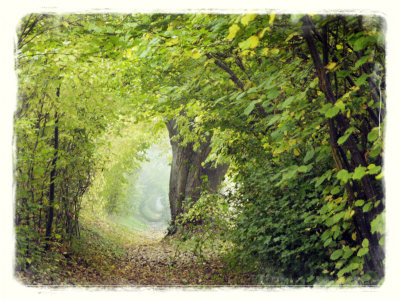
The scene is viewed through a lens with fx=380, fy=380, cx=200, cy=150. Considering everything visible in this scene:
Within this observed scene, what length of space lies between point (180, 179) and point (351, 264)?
9.97m

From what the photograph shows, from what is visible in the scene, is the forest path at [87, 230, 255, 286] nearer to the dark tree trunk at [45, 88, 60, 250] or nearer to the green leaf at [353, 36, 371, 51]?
the dark tree trunk at [45, 88, 60, 250]

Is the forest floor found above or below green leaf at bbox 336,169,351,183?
below

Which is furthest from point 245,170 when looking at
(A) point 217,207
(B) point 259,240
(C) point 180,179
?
(C) point 180,179

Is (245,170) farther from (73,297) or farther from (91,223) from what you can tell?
(91,223)

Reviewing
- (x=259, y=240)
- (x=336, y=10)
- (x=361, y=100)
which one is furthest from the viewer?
(x=259, y=240)

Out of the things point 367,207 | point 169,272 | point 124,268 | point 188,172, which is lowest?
point 188,172

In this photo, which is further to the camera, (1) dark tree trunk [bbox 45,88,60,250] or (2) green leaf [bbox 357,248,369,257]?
(1) dark tree trunk [bbox 45,88,60,250]

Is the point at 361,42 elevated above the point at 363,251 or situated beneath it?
elevated above

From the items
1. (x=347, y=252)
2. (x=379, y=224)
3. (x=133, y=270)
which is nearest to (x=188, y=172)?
(x=133, y=270)

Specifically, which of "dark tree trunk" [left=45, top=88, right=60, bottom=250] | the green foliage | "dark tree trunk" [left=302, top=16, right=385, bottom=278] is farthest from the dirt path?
"dark tree trunk" [left=302, top=16, right=385, bottom=278]

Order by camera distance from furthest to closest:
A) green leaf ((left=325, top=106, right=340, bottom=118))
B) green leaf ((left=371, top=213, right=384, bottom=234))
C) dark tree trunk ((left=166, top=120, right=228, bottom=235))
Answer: dark tree trunk ((left=166, top=120, right=228, bottom=235)) < green leaf ((left=325, top=106, right=340, bottom=118)) < green leaf ((left=371, top=213, right=384, bottom=234))

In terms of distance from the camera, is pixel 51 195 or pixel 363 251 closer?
pixel 363 251

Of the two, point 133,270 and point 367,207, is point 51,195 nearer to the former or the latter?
point 133,270

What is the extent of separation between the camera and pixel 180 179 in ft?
42.5
